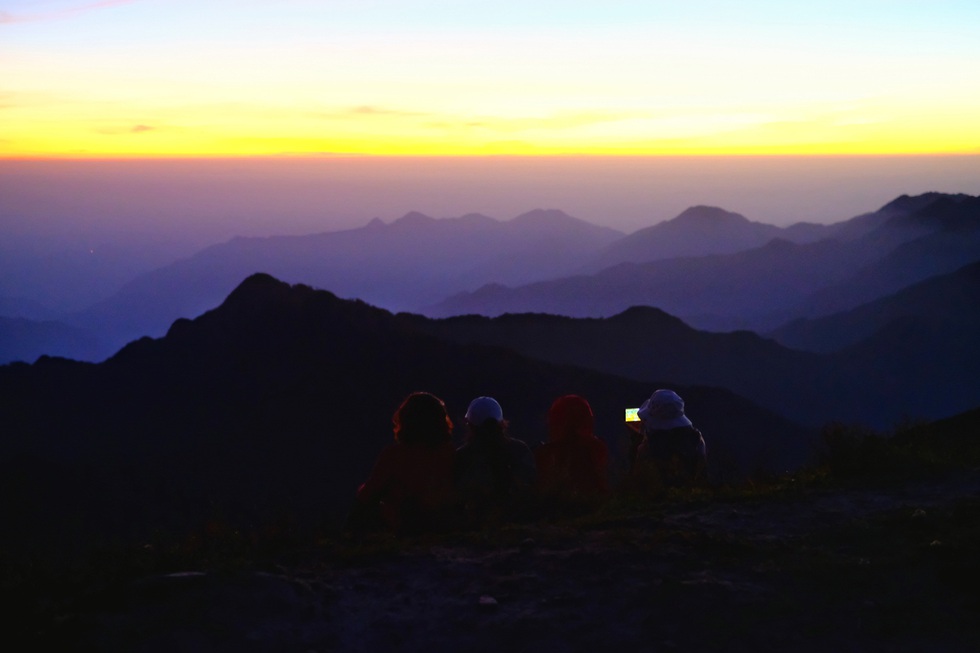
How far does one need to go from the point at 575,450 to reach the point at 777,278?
407 feet

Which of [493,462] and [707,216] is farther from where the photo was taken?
[707,216]

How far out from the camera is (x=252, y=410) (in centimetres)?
3241

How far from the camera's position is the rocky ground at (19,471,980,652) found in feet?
13.3

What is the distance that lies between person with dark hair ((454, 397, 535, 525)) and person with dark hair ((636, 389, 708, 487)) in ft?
3.61

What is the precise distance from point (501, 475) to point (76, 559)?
2749 mm

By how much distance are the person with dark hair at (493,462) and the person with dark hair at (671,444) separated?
110 centimetres

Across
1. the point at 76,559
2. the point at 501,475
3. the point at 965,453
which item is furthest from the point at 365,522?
the point at 965,453

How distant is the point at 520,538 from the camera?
548cm

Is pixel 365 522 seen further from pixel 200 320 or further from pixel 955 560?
pixel 200 320

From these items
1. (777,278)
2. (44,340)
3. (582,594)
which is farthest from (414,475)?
(44,340)

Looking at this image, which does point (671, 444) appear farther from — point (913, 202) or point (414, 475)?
point (913, 202)

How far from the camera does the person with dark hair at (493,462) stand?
6.34 m

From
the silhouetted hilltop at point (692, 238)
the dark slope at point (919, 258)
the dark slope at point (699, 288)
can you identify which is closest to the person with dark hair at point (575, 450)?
the dark slope at point (919, 258)

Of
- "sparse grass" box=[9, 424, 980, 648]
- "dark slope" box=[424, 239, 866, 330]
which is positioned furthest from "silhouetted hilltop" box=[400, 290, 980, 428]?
"dark slope" box=[424, 239, 866, 330]
